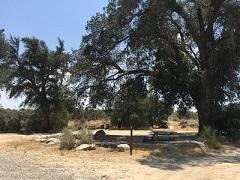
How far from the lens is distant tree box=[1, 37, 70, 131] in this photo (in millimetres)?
45719

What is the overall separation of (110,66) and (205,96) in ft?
21.3

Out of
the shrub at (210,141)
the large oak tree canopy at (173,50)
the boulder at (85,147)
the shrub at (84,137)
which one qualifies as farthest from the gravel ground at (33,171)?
the large oak tree canopy at (173,50)

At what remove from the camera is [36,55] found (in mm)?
45875

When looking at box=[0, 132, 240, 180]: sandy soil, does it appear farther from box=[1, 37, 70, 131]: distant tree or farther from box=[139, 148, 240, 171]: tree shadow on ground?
box=[1, 37, 70, 131]: distant tree

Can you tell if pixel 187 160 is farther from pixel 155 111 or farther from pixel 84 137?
pixel 155 111

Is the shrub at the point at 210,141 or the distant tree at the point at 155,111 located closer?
the shrub at the point at 210,141

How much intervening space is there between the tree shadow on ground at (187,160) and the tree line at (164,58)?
8.05 metres

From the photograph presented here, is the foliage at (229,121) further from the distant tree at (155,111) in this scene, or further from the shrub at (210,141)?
the shrub at (210,141)

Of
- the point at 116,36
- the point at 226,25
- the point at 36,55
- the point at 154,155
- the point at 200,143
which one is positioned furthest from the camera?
the point at 36,55

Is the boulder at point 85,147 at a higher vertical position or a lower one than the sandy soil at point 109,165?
higher

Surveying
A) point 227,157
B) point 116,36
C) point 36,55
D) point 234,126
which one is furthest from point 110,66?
point 36,55

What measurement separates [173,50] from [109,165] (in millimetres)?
14690

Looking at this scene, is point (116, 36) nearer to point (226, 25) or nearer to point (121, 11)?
point (121, 11)

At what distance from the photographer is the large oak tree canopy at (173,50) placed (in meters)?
28.0
